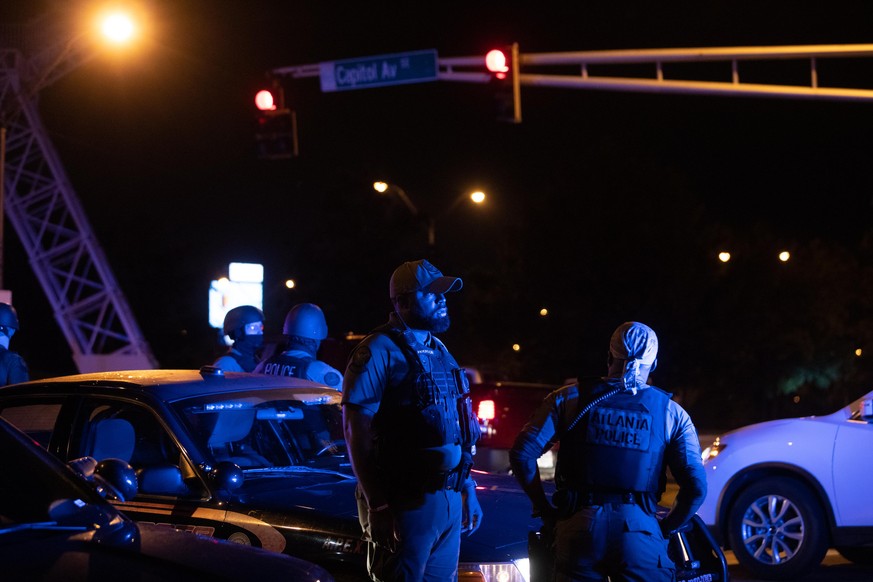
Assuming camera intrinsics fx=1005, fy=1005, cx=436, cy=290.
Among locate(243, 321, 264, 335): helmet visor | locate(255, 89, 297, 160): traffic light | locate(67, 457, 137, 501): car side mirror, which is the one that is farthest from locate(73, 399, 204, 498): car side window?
locate(255, 89, 297, 160): traffic light

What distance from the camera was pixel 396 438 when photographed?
406cm

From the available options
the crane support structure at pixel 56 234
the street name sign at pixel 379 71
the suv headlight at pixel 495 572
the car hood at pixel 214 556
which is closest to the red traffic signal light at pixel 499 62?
the street name sign at pixel 379 71

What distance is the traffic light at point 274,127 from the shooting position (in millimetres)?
14742

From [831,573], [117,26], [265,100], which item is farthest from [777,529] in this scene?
[117,26]

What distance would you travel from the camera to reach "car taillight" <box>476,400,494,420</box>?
37.3ft

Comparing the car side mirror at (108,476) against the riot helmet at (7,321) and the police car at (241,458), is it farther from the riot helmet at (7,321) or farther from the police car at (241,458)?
the riot helmet at (7,321)

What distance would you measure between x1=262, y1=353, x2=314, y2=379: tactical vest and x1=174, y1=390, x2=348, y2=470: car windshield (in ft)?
3.30

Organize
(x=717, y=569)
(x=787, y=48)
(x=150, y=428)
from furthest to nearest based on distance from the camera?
(x=787, y=48) < (x=150, y=428) < (x=717, y=569)

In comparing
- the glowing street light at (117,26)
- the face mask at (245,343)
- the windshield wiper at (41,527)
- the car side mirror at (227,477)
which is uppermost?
the glowing street light at (117,26)

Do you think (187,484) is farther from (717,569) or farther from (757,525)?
(757,525)

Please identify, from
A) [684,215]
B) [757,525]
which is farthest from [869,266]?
[757,525]

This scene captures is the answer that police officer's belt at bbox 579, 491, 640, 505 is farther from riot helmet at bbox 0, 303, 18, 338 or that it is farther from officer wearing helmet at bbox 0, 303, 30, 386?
riot helmet at bbox 0, 303, 18, 338

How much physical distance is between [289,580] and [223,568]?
7.8 inches

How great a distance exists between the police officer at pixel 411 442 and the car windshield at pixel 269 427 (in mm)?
1263
